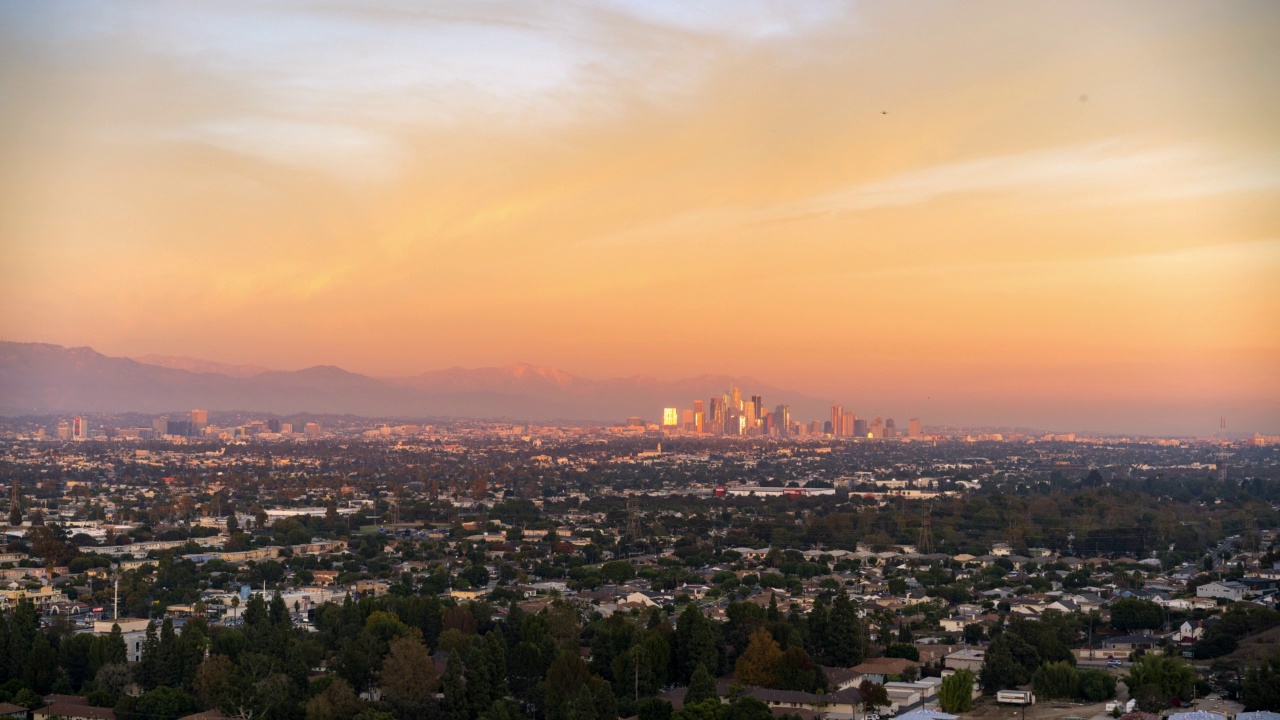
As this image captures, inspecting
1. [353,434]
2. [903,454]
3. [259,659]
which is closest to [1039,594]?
[259,659]

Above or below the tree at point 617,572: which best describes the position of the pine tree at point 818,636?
above

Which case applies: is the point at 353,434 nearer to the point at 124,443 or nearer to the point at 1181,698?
the point at 124,443

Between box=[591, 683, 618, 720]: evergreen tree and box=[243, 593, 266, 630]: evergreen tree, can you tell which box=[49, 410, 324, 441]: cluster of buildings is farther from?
box=[591, 683, 618, 720]: evergreen tree

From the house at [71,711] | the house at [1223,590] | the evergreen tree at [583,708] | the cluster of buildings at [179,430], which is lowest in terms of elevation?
the house at [71,711]

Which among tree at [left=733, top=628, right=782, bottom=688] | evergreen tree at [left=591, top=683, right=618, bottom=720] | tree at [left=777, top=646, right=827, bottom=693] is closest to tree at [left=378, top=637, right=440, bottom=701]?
evergreen tree at [left=591, top=683, right=618, bottom=720]

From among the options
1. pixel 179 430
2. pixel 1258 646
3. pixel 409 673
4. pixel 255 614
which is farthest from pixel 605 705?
pixel 179 430

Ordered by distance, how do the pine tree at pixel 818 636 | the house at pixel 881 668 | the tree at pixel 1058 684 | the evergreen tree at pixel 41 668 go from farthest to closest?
the pine tree at pixel 818 636, the house at pixel 881 668, the evergreen tree at pixel 41 668, the tree at pixel 1058 684

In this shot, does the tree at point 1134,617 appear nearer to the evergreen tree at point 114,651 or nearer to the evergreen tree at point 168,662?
the evergreen tree at point 168,662

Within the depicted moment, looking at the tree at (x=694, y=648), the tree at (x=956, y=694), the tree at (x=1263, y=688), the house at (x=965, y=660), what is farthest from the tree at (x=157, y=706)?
the tree at (x=1263, y=688)
